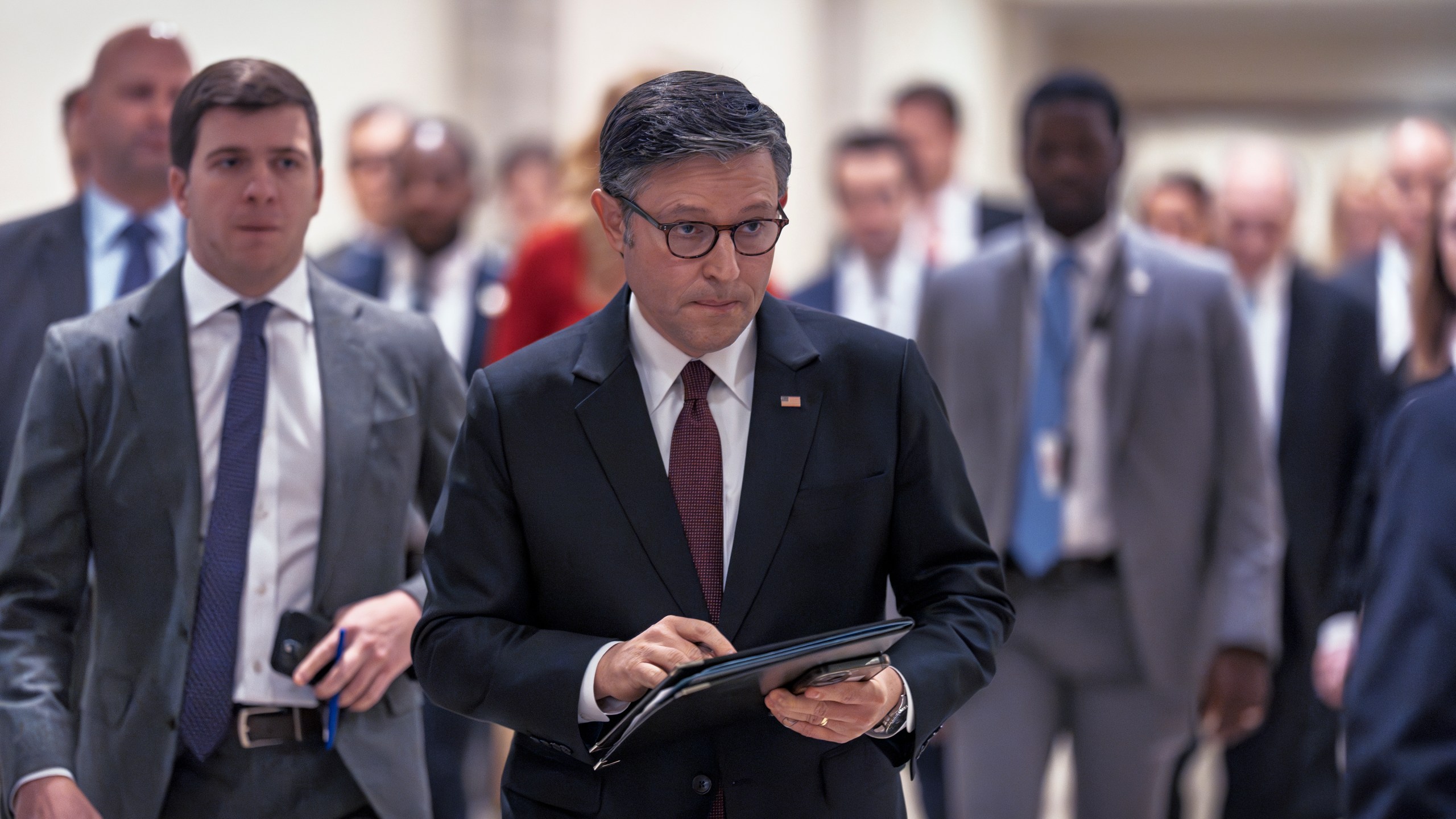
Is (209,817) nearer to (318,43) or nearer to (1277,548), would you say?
(1277,548)

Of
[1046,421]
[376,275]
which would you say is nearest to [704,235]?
[1046,421]

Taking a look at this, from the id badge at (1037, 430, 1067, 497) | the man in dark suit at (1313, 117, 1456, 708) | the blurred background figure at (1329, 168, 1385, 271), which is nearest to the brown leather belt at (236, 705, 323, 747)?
the id badge at (1037, 430, 1067, 497)

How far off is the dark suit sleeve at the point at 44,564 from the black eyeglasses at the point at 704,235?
1076 millimetres

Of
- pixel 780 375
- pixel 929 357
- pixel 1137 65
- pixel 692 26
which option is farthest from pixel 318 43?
pixel 1137 65

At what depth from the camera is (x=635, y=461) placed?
2156mm

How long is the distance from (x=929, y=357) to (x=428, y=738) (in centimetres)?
208

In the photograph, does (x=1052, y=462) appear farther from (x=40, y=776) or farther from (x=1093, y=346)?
(x=40, y=776)

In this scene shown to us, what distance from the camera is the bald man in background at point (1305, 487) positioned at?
4.75 meters

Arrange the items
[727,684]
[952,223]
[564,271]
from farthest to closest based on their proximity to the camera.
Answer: [952,223] < [564,271] < [727,684]

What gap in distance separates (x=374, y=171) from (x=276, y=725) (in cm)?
420

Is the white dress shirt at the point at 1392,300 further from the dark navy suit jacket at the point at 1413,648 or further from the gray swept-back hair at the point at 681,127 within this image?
the gray swept-back hair at the point at 681,127

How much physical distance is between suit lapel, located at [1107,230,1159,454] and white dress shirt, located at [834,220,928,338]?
4.93ft

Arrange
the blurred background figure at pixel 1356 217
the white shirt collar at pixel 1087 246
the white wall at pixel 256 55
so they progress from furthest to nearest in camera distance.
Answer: the blurred background figure at pixel 1356 217 < the white wall at pixel 256 55 < the white shirt collar at pixel 1087 246

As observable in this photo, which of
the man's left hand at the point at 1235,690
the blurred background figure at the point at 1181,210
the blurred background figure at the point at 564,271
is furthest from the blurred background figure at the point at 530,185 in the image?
the man's left hand at the point at 1235,690
